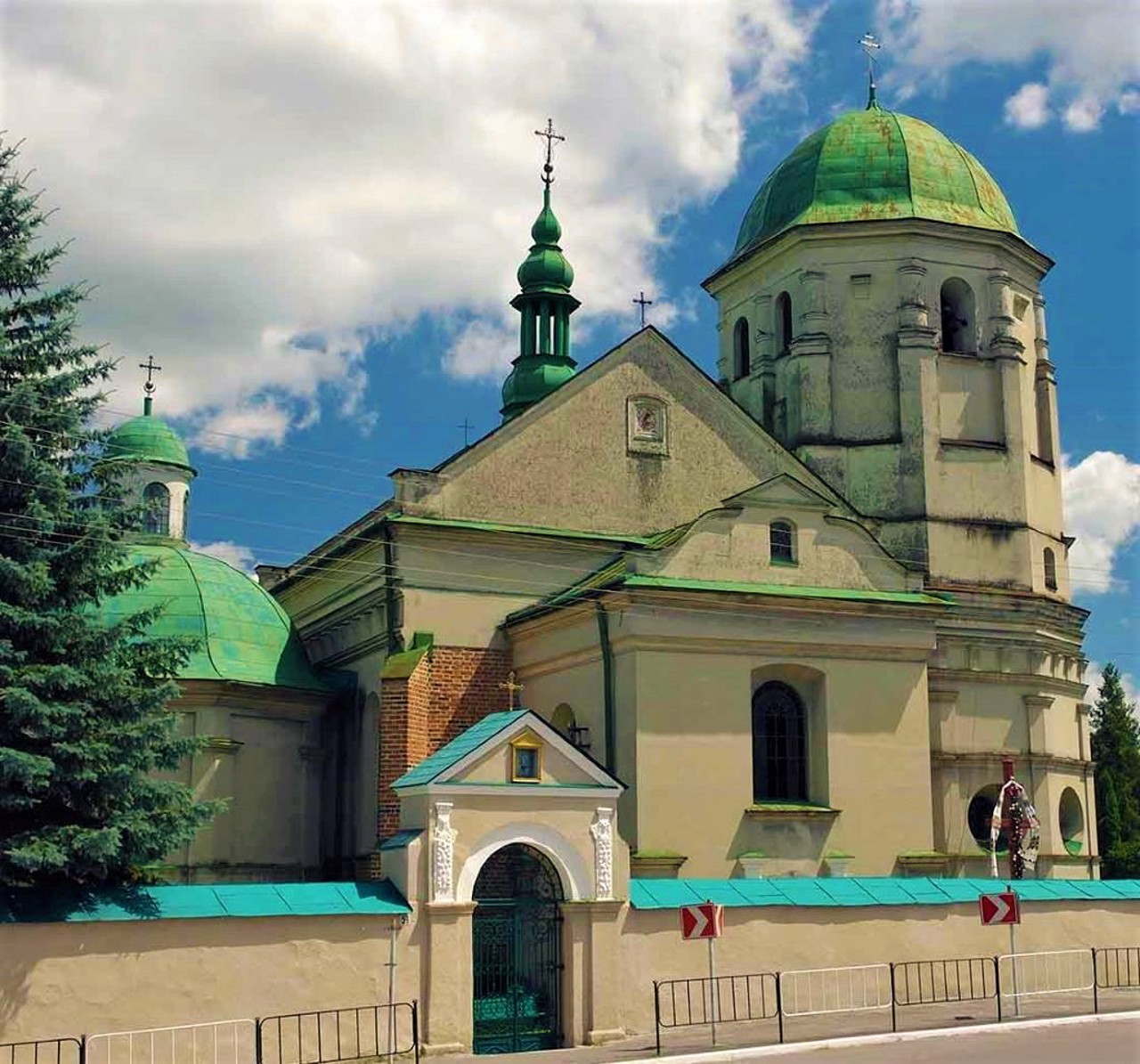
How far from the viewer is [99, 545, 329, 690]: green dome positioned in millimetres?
29000

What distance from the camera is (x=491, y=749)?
1883 cm

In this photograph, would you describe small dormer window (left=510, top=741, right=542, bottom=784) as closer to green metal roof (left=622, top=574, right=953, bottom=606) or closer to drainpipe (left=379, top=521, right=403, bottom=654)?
green metal roof (left=622, top=574, right=953, bottom=606)

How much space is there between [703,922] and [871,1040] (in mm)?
2284

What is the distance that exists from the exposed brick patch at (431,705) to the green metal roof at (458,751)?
5769 millimetres

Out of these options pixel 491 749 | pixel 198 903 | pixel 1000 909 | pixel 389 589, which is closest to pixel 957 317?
pixel 389 589

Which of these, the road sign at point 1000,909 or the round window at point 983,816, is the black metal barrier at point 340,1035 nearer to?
the road sign at point 1000,909

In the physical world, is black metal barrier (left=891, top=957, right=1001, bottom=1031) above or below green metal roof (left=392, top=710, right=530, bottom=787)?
below

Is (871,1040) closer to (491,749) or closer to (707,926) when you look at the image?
(707,926)

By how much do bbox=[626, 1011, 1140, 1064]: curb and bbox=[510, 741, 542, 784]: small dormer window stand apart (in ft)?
11.6

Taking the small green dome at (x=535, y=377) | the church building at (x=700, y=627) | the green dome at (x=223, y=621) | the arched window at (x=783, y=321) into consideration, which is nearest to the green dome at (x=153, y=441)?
the church building at (x=700, y=627)

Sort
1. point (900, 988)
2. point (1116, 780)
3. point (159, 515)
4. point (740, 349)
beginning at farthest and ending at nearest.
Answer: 1. point (1116, 780)
2. point (740, 349)
3. point (159, 515)
4. point (900, 988)

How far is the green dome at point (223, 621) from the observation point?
29.0 meters

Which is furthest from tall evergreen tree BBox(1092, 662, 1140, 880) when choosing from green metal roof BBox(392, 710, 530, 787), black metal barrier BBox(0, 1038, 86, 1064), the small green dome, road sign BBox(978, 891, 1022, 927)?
black metal barrier BBox(0, 1038, 86, 1064)

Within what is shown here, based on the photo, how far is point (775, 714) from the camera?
2672cm
